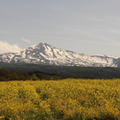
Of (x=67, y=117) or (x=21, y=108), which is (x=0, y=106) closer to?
(x=21, y=108)

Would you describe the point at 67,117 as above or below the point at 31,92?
below

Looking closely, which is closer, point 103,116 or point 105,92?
point 103,116

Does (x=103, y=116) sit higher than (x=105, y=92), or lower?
lower

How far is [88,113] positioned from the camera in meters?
10.1

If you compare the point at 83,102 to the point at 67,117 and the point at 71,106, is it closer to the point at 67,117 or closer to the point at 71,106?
the point at 71,106

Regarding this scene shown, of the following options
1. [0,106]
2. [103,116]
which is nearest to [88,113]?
[103,116]

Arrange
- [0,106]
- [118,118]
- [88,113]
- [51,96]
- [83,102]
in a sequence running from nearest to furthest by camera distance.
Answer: [118,118], [88,113], [0,106], [83,102], [51,96]

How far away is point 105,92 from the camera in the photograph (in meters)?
14.8

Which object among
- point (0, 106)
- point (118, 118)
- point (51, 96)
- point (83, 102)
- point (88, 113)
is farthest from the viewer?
point (51, 96)

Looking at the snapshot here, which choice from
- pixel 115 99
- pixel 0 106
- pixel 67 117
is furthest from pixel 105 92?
pixel 0 106

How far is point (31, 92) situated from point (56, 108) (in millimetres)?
4000

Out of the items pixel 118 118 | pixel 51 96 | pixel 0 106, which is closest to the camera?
pixel 118 118

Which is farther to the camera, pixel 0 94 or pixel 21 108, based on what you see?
pixel 0 94

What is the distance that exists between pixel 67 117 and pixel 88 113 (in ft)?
2.82
